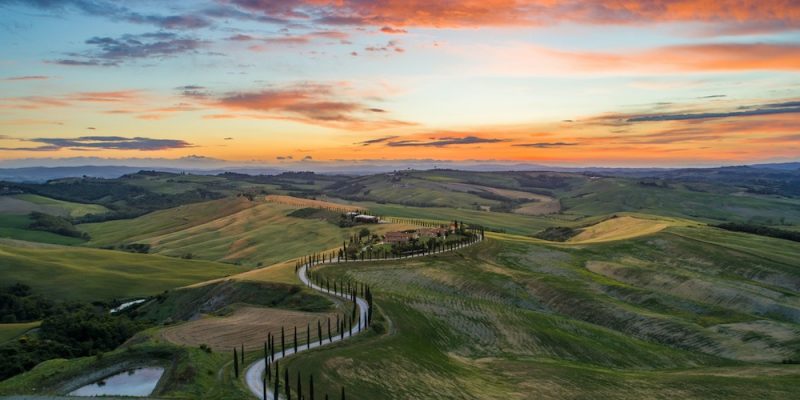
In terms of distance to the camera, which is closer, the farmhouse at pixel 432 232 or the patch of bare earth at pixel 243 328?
the patch of bare earth at pixel 243 328

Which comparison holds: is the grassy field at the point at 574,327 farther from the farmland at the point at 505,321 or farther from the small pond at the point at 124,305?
the small pond at the point at 124,305

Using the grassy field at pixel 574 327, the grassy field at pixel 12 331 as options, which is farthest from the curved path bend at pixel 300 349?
the grassy field at pixel 12 331

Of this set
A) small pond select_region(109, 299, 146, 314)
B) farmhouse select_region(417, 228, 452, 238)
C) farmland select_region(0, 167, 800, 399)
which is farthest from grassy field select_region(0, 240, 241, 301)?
farmhouse select_region(417, 228, 452, 238)

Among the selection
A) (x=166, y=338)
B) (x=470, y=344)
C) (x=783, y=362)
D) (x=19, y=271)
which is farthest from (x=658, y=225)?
(x=19, y=271)

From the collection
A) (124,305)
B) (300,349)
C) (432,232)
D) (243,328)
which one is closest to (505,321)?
(300,349)

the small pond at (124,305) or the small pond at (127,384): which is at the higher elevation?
the small pond at (127,384)

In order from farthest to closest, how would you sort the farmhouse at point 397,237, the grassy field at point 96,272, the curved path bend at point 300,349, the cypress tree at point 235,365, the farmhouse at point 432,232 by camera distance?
the farmhouse at point 432,232 < the farmhouse at point 397,237 < the grassy field at point 96,272 < the cypress tree at point 235,365 < the curved path bend at point 300,349

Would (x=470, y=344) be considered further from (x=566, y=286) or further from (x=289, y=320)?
(x=566, y=286)
